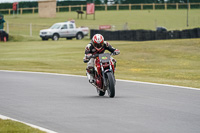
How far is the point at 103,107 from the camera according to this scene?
9648 mm

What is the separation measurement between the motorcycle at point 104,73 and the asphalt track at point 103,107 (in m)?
0.27

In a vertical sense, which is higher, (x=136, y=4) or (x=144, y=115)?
(x=136, y=4)

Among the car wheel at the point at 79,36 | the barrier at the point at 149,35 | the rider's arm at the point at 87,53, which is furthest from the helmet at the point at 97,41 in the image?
the car wheel at the point at 79,36

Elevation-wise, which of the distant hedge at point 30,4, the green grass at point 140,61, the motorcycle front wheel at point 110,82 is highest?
the distant hedge at point 30,4

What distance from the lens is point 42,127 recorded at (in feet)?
24.5

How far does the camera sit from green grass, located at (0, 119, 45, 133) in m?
7.07

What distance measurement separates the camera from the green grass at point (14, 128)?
7.07 metres

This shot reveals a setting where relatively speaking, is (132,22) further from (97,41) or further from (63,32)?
(97,41)

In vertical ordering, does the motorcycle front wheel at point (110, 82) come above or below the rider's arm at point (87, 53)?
below

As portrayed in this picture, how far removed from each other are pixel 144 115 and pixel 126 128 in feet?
4.13

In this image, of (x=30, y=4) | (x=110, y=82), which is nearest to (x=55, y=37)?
(x=110, y=82)

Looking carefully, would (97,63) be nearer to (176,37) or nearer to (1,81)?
(1,81)

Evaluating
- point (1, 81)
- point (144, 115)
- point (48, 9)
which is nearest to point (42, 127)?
point (144, 115)

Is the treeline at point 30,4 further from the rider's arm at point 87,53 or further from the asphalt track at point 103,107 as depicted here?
the rider's arm at point 87,53
